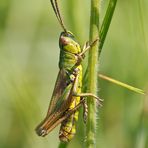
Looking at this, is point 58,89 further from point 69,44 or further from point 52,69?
point 52,69

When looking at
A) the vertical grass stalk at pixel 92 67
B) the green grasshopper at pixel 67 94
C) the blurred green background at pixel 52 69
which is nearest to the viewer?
the vertical grass stalk at pixel 92 67

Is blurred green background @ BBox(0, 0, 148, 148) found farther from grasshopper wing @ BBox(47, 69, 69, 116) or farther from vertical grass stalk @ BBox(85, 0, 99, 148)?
vertical grass stalk @ BBox(85, 0, 99, 148)

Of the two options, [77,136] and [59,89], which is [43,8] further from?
Result: [59,89]

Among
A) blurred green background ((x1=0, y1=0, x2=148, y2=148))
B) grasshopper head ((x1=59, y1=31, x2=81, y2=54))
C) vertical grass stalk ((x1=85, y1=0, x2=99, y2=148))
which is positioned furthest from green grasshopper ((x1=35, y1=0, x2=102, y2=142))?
vertical grass stalk ((x1=85, y1=0, x2=99, y2=148))

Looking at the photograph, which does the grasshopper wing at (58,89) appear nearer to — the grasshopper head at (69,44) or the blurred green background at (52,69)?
the grasshopper head at (69,44)

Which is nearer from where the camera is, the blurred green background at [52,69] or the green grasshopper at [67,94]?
the green grasshopper at [67,94]

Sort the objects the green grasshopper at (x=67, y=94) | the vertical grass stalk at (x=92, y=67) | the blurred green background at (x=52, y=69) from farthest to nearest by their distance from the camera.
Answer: the blurred green background at (x=52, y=69) → the green grasshopper at (x=67, y=94) → the vertical grass stalk at (x=92, y=67)

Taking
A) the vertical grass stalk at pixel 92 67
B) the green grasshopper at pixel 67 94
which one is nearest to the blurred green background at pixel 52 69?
the green grasshopper at pixel 67 94

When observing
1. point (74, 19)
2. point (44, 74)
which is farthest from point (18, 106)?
point (44, 74)
